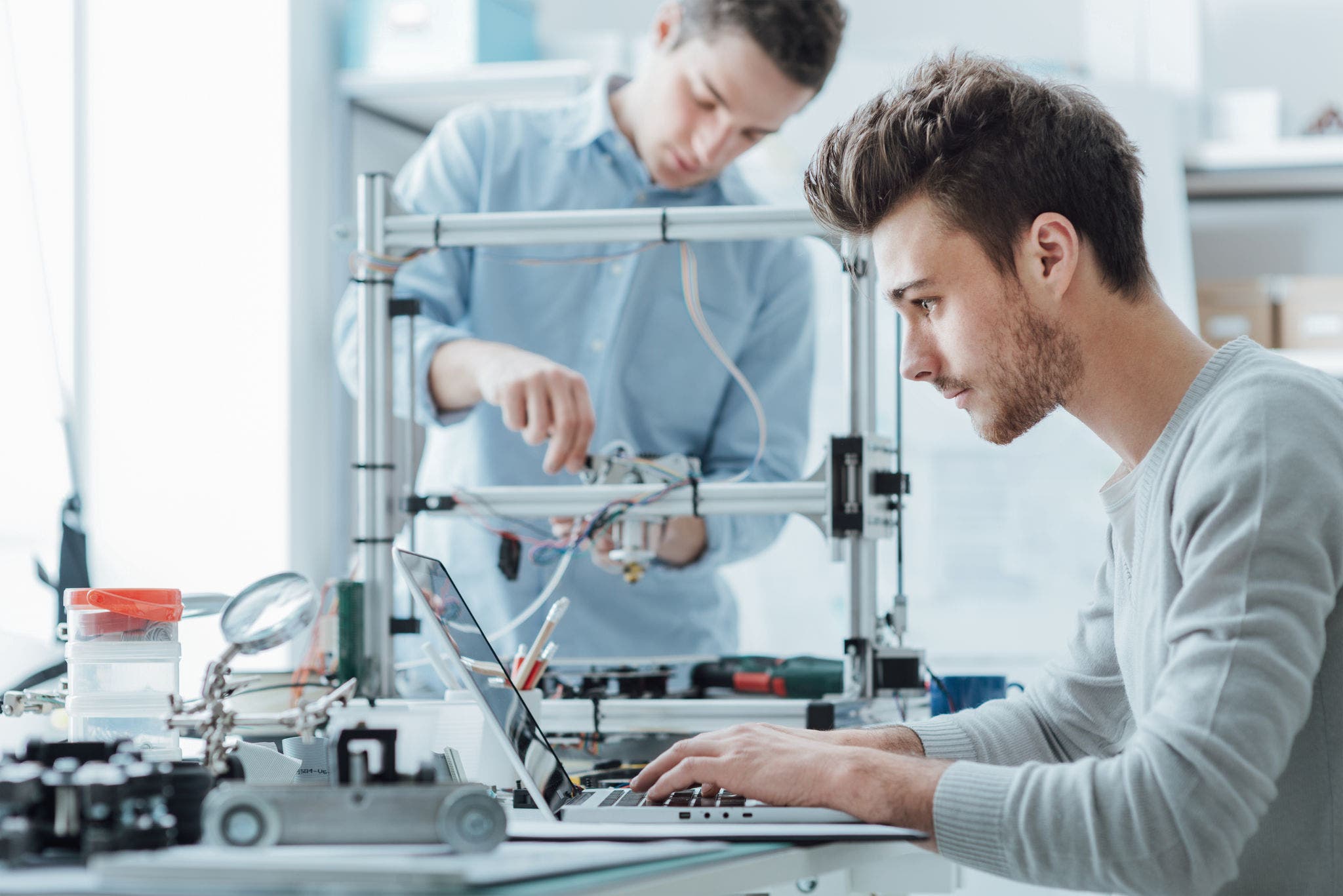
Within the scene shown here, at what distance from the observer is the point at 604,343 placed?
6.22 feet

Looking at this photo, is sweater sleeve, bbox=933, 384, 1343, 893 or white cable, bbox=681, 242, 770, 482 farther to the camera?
white cable, bbox=681, 242, 770, 482

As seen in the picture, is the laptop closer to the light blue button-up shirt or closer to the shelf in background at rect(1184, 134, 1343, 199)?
the light blue button-up shirt

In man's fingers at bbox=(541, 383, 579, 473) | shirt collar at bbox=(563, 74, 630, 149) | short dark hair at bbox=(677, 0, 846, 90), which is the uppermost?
short dark hair at bbox=(677, 0, 846, 90)

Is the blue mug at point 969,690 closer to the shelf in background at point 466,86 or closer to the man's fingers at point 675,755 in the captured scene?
the man's fingers at point 675,755

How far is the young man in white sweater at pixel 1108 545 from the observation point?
0.83 metres

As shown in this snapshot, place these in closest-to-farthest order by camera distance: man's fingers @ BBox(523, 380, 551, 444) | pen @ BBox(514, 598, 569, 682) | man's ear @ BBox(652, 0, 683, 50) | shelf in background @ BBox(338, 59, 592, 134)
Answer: pen @ BBox(514, 598, 569, 682), man's fingers @ BBox(523, 380, 551, 444), man's ear @ BBox(652, 0, 683, 50), shelf in background @ BBox(338, 59, 592, 134)

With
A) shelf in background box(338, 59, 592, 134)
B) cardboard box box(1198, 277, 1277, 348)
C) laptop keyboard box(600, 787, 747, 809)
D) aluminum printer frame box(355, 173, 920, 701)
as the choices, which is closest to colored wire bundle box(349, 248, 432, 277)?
aluminum printer frame box(355, 173, 920, 701)

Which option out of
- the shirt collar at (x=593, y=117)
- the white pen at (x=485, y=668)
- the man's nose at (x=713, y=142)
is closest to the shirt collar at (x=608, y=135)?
the shirt collar at (x=593, y=117)

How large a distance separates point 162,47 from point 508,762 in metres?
1.81

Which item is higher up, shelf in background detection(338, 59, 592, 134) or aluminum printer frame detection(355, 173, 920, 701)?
shelf in background detection(338, 59, 592, 134)

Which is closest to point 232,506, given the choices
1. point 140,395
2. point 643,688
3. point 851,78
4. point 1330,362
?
point 140,395

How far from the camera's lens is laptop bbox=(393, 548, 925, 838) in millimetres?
A: 934

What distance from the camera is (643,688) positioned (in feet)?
5.05

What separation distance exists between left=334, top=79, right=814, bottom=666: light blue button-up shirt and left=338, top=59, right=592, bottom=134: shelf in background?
26.9 inches
